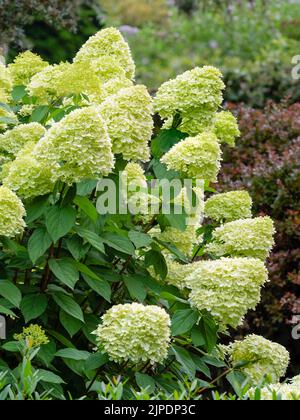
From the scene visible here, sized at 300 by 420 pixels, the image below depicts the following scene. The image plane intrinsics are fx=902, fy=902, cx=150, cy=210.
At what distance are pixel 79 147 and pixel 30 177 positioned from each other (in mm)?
299

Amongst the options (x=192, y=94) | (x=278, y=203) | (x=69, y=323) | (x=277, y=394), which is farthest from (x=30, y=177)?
(x=278, y=203)

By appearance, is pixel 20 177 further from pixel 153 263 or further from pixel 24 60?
pixel 24 60

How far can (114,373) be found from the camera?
3680mm

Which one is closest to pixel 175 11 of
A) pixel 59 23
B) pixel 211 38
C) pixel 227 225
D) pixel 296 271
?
pixel 211 38

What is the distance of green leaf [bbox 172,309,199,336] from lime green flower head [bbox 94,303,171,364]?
244mm

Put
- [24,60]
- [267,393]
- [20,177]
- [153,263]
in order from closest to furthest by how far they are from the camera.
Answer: [267,393] < [20,177] < [153,263] < [24,60]

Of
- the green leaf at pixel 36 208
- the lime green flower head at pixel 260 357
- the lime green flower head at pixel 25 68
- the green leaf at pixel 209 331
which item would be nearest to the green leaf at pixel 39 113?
the lime green flower head at pixel 25 68

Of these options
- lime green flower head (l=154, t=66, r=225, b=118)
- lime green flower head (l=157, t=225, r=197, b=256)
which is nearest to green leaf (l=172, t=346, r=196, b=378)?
lime green flower head (l=157, t=225, r=197, b=256)

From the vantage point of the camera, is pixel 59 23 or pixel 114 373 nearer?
pixel 114 373

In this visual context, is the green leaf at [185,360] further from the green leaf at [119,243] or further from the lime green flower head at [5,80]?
the lime green flower head at [5,80]

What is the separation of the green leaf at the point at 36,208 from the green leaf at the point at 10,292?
249mm

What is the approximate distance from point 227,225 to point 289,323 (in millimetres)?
1832

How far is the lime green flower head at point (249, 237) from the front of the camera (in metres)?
3.88

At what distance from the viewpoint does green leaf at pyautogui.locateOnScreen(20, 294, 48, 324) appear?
11.5ft
